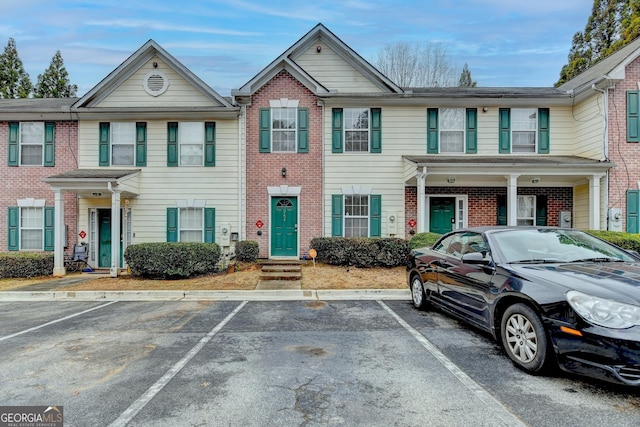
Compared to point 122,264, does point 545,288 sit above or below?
above

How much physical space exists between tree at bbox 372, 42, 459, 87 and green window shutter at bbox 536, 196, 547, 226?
14962 millimetres

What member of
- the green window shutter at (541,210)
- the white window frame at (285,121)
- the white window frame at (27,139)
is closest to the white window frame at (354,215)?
the white window frame at (285,121)

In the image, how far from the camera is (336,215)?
12.5 metres

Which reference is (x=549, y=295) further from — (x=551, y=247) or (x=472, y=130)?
(x=472, y=130)

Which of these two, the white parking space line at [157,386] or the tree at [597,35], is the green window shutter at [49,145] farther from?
the tree at [597,35]

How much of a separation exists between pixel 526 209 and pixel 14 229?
696 inches

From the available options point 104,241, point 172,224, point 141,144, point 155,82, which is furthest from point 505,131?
point 104,241

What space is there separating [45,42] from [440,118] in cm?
2676

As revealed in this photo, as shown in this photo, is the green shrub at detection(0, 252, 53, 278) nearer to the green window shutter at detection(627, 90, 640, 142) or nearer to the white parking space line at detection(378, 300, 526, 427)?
the white parking space line at detection(378, 300, 526, 427)

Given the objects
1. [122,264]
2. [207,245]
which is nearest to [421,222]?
[207,245]

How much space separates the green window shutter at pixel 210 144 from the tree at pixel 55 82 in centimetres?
1989

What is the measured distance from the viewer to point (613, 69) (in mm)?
11312

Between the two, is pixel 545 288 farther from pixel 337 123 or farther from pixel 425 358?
pixel 337 123

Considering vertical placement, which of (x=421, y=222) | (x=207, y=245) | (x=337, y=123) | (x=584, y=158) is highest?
(x=337, y=123)
